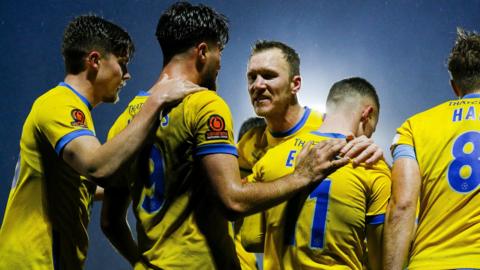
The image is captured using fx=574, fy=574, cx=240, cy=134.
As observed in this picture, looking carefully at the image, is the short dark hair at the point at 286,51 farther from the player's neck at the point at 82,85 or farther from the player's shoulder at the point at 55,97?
the player's shoulder at the point at 55,97

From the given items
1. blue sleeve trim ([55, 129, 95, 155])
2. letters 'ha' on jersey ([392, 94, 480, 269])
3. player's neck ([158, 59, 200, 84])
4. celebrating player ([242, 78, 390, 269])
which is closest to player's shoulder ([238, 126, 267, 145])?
celebrating player ([242, 78, 390, 269])

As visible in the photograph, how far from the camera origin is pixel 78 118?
2.33 meters

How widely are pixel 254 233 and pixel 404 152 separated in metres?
0.77

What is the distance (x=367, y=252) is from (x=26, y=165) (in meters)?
1.53

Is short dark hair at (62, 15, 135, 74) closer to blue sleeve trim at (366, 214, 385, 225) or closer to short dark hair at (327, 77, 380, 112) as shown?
short dark hair at (327, 77, 380, 112)

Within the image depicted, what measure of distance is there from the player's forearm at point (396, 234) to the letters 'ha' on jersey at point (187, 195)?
73 cm

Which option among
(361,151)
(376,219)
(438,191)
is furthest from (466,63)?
(376,219)

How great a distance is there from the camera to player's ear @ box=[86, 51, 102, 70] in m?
2.75

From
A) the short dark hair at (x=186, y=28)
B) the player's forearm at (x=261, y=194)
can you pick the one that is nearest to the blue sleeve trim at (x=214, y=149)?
the player's forearm at (x=261, y=194)

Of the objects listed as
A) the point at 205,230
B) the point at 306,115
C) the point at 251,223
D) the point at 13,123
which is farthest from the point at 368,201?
the point at 13,123

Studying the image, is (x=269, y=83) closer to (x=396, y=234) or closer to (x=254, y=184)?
(x=396, y=234)

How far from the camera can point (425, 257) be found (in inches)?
94.7

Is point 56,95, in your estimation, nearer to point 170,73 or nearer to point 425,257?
point 170,73

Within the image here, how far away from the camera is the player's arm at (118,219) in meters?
2.33
